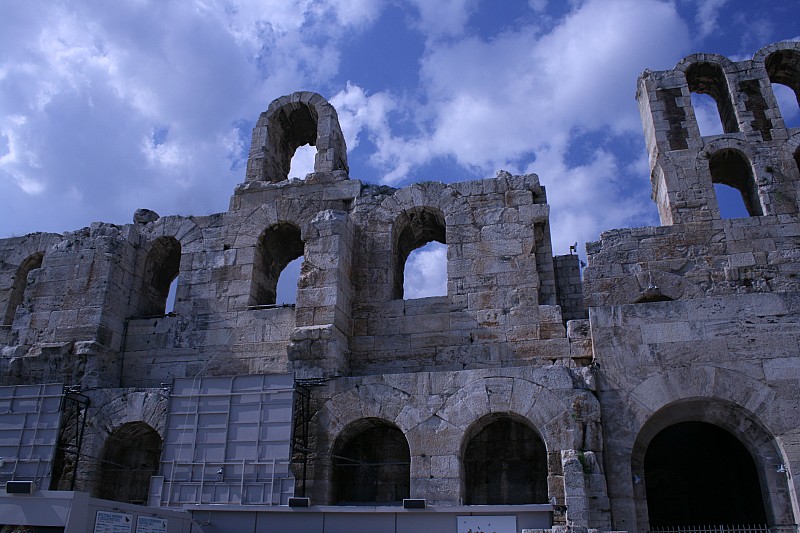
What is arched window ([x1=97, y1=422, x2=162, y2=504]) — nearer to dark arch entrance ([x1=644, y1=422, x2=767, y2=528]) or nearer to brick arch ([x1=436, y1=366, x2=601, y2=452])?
brick arch ([x1=436, y1=366, x2=601, y2=452])

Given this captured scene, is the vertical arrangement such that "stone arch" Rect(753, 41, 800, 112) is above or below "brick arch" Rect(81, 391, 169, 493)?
above

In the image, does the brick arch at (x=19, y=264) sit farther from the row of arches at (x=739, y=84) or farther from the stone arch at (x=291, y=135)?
the row of arches at (x=739, y=84)

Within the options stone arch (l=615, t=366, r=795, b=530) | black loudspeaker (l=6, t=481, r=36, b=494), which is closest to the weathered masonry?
stone arch (l=615, t=366, r=795, b=530)

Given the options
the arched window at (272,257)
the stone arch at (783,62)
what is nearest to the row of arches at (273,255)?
the arched window at (272,257)

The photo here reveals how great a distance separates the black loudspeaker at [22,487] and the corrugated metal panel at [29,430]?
11.9ft

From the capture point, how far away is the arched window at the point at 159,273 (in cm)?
1630

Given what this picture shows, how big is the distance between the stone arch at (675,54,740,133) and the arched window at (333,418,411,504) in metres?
10.9

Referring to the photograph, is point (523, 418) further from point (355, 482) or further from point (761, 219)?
point (761, 219)

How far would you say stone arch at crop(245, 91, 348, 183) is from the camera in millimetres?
16359

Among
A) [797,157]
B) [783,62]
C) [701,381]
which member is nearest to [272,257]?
[701,381]

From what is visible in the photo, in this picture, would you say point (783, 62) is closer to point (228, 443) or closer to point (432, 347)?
point (432, 347)

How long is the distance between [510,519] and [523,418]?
180 centimetres

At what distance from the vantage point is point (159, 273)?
16.9m

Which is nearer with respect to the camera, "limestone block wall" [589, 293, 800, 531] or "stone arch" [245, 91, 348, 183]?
"limestone block wall" [589, 293, 800, 531]
